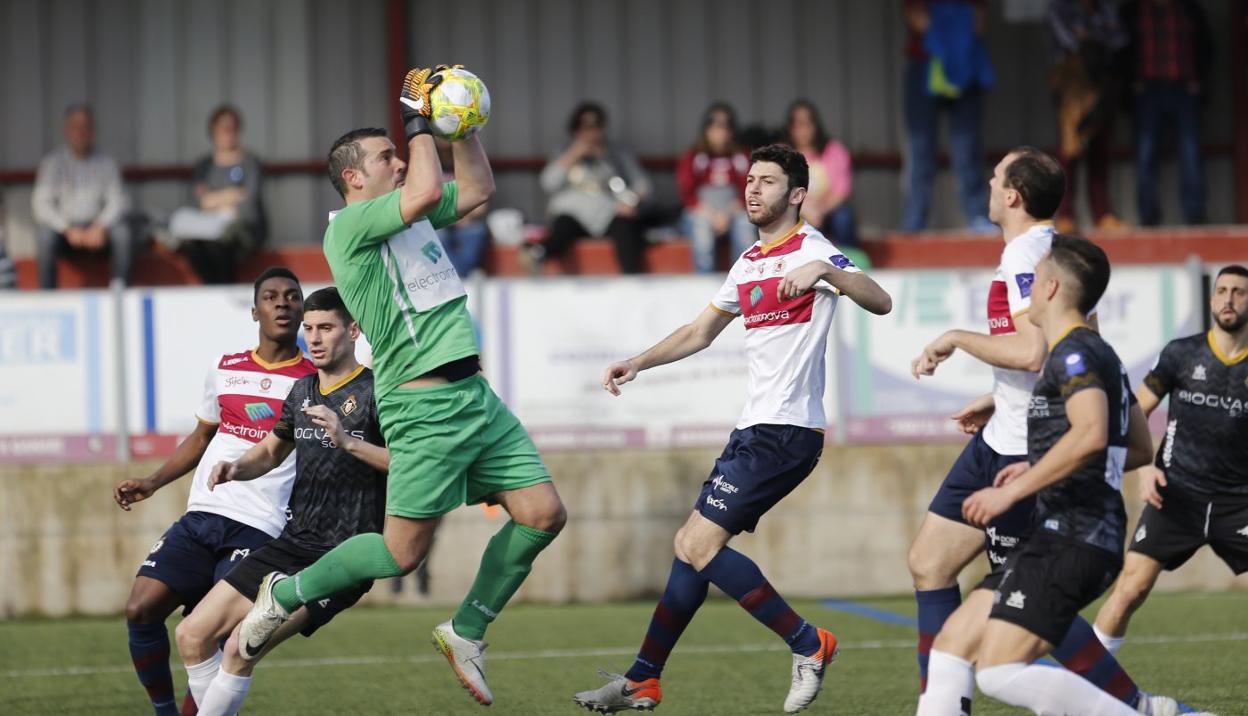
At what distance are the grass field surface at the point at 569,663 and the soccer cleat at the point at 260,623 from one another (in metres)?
1.55

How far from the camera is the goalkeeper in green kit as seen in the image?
5.93 m

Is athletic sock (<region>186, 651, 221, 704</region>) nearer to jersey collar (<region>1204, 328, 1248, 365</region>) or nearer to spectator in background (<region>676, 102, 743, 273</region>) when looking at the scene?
jersey collar (<region>1204, 328, 1248, 365</region>)

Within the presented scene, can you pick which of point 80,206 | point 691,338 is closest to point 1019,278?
point 691,338

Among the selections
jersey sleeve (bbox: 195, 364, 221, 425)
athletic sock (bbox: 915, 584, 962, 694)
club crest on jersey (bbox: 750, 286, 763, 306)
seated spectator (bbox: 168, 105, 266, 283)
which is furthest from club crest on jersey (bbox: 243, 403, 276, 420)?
seated spectator (bbox: 168, 105, 266, 283)

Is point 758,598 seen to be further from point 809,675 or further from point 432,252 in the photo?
point 432,252

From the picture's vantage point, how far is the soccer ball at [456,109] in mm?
5730

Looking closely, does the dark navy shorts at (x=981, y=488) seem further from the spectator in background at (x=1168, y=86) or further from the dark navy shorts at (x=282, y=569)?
the spectator in background at (x=1168, y=86)

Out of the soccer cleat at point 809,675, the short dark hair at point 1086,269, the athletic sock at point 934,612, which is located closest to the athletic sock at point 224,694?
the soccer cleat at point 809,675

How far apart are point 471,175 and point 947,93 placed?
29.7ft

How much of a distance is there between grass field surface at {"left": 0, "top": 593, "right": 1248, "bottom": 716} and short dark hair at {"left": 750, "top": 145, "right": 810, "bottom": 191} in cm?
220

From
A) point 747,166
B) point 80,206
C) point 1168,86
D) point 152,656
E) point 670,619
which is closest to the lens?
point 670,619

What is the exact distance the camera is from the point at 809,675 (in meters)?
6.45

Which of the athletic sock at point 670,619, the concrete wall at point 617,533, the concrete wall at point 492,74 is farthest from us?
the concrete wall at point 492,74

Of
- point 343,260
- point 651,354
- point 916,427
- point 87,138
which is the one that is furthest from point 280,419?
point 87,138
